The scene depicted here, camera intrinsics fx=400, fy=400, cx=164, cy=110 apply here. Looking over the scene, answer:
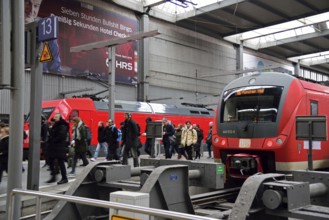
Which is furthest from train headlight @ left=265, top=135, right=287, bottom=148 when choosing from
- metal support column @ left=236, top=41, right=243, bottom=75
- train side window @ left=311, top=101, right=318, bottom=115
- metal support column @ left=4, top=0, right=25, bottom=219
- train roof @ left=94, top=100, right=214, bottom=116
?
metal support column @ left=236, top=41, right=243, bottom=75

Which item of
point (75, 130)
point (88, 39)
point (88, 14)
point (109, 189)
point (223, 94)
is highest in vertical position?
point (88, 14)

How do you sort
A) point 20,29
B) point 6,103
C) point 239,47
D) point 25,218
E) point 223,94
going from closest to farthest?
point 20,29 < point 25,218 < point 223,94 < point 6,103 < point 239,47

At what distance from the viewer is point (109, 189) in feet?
22.1

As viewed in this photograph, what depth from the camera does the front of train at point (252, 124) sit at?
840 centimetres

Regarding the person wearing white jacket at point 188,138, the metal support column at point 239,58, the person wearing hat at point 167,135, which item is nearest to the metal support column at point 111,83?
the person wearing hat at point 167,135

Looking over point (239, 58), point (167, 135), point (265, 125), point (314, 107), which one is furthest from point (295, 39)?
point (265, 125)

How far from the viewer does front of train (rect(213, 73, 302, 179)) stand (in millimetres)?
8398

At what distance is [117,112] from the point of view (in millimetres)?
19938

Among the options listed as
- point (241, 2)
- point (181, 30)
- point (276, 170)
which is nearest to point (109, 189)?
point (276, 170)

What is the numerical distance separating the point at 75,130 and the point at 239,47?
27.4 m

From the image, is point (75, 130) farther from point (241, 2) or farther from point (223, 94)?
point (241, 2)

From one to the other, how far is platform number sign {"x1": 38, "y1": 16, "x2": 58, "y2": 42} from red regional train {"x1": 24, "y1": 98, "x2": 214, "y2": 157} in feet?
26.3

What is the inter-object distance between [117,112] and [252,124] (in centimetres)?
1204

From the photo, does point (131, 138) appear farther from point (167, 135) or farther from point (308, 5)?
point (308, 5)
